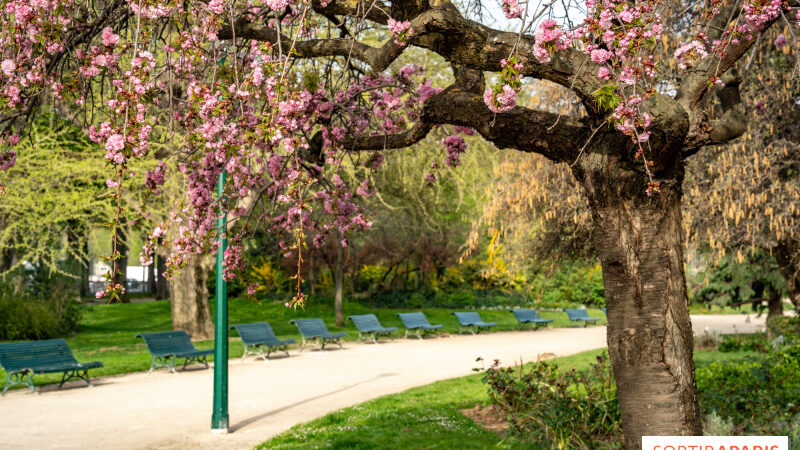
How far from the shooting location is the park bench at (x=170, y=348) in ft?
40.1

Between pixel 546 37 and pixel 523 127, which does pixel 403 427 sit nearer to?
pixel 523 127

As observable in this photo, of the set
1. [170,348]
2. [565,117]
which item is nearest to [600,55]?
[565,117]

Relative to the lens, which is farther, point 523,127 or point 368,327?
point 368,327

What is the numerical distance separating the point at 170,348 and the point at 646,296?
1031cm

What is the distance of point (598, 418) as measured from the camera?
681 centimetres

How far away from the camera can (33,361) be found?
34.0 ft

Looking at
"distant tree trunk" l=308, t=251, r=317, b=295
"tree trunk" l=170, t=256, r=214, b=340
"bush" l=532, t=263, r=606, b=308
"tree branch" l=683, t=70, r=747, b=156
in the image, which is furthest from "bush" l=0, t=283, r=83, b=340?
"bush" l=532, t=263, r=606, b=308

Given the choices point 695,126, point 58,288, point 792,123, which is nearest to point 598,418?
point 695,126

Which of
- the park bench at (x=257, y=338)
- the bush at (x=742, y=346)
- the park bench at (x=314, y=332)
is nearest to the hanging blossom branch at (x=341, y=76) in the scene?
the park bench at (x=257, y=338)

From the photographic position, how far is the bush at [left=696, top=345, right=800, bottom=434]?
6750 mm

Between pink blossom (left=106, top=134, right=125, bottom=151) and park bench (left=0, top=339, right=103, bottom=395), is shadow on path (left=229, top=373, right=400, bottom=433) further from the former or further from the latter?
pink blossom (left=106, top=134, right=125, bottom=151)

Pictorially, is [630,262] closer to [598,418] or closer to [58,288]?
[598,418]

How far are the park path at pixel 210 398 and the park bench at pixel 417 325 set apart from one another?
3086 mm

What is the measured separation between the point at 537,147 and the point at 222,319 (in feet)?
15.2
